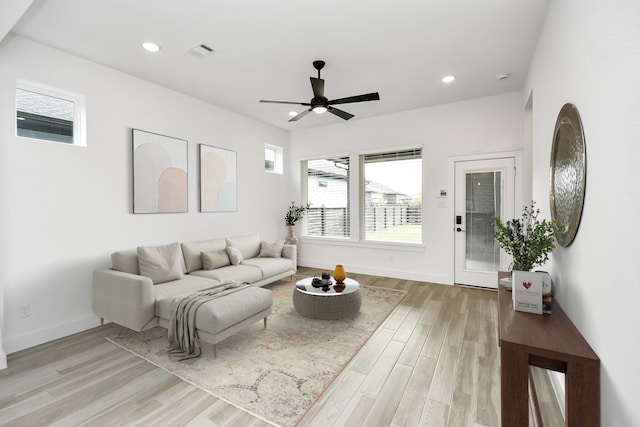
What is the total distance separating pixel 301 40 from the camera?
2980mm

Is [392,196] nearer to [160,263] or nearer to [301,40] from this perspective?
[301,40]

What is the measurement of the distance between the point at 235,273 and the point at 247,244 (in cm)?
103

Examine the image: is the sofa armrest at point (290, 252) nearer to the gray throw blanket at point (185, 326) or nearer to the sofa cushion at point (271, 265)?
the sofa cushion at point (271, 265)

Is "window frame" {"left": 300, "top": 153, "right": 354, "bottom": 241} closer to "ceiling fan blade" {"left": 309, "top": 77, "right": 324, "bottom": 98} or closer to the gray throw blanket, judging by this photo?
"ceiling fan blade" {"left": 309, "top": 77, "right": 324, "bottom": 98}

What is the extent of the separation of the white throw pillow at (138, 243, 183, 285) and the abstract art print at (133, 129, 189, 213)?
691 mm

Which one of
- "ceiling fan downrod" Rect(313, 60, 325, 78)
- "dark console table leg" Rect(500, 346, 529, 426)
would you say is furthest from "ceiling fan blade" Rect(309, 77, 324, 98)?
"dark console table leg" Rect(500, 346, 529, 426)

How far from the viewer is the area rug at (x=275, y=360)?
81.2 inches

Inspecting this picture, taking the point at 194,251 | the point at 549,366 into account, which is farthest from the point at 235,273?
the point at 549,366

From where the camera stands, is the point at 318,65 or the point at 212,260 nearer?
the point at 318,65

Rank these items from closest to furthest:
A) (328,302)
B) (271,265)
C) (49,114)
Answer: (49,114)
(328,302)
(271,265)

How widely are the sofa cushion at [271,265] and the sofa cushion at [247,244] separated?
0.57 feet

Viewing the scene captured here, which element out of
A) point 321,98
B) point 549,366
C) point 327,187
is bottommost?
point 549,366

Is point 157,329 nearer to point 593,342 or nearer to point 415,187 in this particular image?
point 593,342

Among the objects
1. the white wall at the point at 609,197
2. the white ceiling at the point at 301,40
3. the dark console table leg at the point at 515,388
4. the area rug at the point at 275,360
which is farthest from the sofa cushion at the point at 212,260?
the white wall at the point at 609,197
